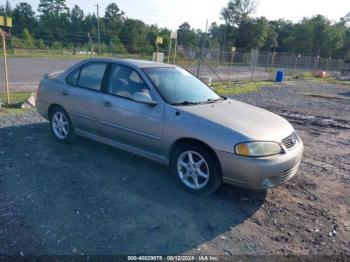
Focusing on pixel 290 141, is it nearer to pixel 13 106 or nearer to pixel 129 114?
pixel 129 114

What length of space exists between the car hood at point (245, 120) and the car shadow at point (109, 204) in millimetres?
880

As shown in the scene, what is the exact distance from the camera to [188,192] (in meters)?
4.14

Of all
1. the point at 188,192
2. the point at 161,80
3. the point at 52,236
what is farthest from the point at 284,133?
the point at 52,236

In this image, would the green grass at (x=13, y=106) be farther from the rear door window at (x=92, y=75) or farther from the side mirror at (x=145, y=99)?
the side mirror at (x=145, y=99)

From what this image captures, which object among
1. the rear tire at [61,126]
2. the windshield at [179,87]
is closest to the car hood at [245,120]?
the windshield at [179,87]

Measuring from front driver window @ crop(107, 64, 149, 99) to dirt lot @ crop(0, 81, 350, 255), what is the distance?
1125 mm

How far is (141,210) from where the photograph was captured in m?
3.66

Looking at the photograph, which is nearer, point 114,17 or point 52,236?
point 52,236

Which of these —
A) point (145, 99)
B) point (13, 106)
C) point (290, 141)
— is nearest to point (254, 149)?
point (290, 141)

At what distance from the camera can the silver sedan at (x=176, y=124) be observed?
373cm

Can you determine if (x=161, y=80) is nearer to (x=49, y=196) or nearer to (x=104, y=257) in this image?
(x=49, y=196)

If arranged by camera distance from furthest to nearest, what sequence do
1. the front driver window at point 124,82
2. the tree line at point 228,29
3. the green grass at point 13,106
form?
the tree line at point 228,29 < the green grass at point 13,106 < the front driver window at point 124,82

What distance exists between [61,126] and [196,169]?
9.40 feet

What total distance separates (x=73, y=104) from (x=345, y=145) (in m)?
5.81
